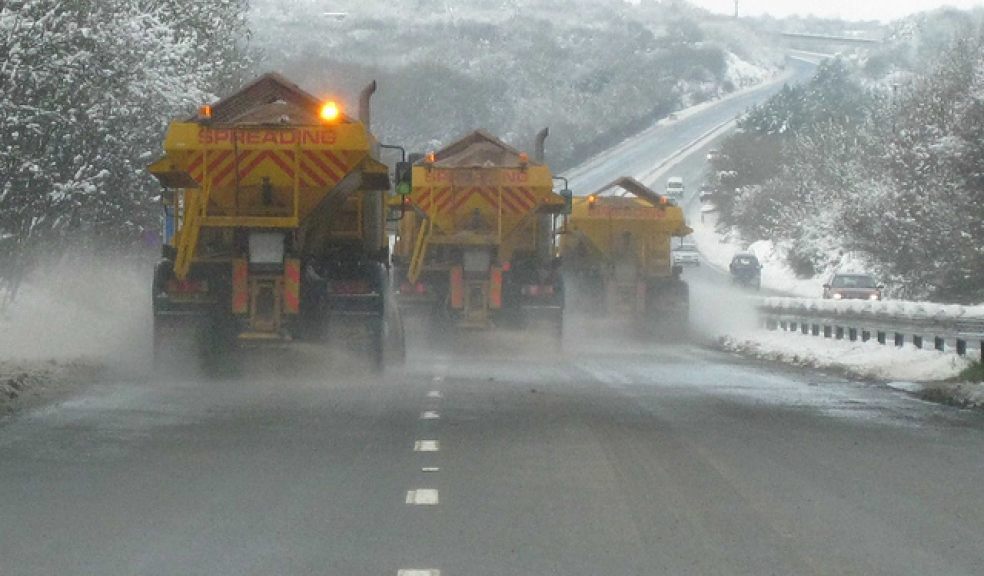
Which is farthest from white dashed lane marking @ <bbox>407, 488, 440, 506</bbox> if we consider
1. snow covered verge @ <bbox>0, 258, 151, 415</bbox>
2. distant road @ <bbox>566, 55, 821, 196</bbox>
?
distant road @ <bbox>566, 55, 821, 196</bbox>

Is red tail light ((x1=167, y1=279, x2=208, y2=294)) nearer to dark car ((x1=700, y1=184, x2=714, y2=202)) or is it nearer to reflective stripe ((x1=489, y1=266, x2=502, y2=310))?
reflective stripe ((x1=489, y1=266, x2=502, y2=310))

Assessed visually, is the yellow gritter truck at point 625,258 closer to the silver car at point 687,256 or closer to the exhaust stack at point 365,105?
the exhaust stack at point 365,105

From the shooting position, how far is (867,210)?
58094 millimetres

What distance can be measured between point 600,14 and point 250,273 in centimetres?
17242

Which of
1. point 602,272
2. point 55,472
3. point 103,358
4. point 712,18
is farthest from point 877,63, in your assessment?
point 55,472

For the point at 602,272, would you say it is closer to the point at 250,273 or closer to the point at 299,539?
the point at 250,273

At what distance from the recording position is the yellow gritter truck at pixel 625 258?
36688mm

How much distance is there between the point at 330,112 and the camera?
72.3ft

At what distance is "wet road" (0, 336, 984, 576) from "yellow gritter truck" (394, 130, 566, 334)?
355 inches

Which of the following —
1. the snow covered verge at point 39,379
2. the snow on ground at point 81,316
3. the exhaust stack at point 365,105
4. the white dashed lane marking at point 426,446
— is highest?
the exhaust stack at point 365,105

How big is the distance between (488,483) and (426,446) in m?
2.25

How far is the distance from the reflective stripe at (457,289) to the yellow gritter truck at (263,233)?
6.48m

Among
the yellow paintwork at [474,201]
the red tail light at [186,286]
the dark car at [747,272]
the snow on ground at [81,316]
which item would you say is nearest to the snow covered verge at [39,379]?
the snow on ground at [81,316]

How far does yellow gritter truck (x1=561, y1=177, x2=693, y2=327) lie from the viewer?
3669cm
